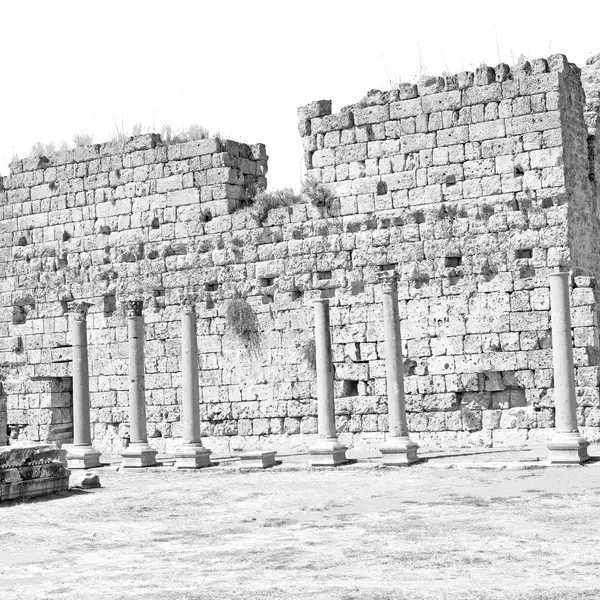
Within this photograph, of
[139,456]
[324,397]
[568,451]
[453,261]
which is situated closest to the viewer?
[568,451]

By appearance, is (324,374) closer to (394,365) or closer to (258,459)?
(394,365)

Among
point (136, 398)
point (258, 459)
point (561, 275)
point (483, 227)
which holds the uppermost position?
point (483, 227)

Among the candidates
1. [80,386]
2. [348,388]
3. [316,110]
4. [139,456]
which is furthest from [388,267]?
[80,386]

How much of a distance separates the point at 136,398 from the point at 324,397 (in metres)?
3.39

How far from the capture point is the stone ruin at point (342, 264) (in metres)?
17.1

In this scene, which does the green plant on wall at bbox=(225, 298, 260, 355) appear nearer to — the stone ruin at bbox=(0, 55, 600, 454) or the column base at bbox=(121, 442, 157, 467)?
→ the stone ruin at bbox=(0, 55, 600, 454)

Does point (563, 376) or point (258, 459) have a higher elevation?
point (563, 376)

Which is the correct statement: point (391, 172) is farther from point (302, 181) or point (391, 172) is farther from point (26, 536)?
point (26, 536)

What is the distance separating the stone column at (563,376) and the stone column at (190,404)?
549cm

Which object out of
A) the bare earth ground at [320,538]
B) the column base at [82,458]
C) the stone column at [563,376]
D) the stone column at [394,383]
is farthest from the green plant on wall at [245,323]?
the stone column at [563,376]

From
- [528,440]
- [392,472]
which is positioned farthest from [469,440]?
[392,472]

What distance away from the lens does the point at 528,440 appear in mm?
16812

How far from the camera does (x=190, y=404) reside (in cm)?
1798

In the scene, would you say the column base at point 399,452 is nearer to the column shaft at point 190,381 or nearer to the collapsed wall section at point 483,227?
the collapsed wall section at point 483,227
